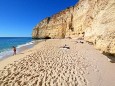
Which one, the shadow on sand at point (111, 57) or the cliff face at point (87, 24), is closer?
the shadow on sand at point (111, 57)

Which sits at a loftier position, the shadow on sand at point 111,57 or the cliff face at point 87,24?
the cliff face at point 87,24

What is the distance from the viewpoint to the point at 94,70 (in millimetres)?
6953

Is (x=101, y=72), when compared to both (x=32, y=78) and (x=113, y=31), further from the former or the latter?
(x=113, y=31)

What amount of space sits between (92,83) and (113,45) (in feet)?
13.8

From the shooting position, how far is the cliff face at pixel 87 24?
10.2 m

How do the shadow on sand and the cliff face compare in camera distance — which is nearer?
the shadow on sand

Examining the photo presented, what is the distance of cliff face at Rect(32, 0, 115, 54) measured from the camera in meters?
10.2

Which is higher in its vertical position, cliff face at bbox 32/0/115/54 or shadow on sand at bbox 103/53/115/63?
cliff face at bbox 32/0/115/54

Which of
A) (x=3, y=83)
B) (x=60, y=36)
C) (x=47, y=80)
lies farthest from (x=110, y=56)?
(x=60, y=36)

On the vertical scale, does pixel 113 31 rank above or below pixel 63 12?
below

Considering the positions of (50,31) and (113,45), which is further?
(50,31)

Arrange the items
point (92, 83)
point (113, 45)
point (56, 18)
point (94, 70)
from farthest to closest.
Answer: point (56, 18)
point (113, 45)
point (94, 70)
point (92, 83)

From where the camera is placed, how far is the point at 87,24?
93.4 ft

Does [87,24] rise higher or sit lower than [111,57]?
higher
